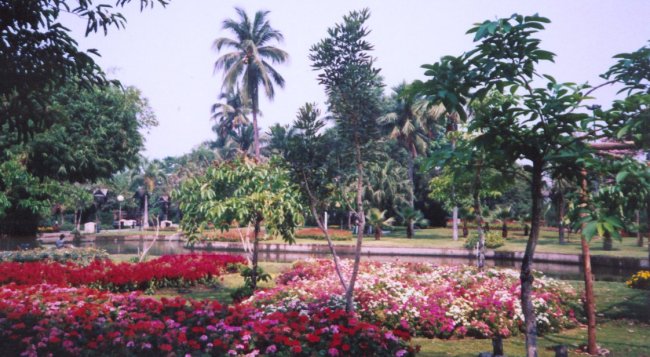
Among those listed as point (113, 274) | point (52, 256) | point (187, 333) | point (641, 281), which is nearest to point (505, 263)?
point (641, 281)

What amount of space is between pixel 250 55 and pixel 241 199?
94.7 ft

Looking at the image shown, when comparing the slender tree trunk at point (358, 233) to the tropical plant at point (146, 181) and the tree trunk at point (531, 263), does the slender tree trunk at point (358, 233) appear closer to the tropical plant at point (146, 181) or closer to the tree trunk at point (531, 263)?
the tree trunk at point (531, 263)

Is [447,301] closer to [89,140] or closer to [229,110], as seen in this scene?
[89,140]

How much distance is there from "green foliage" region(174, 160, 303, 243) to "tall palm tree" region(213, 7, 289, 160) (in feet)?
84.2

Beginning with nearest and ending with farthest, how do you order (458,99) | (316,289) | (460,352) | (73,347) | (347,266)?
(458,99), (73,347), (460,352), (316,289), (347,266)

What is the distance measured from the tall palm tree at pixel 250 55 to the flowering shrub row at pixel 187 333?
31.4 metres

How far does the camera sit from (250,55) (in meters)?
37.9

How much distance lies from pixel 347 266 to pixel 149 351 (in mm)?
10418

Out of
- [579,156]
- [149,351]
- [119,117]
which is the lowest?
[149,351]

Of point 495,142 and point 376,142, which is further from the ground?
point 376,142

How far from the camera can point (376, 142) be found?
8.64 m

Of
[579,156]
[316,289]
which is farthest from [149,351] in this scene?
[316,289]

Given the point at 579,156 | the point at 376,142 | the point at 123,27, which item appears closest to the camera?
the point at 579,156

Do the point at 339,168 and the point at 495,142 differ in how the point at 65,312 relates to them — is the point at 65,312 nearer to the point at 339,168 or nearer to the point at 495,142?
the point at 339,168
